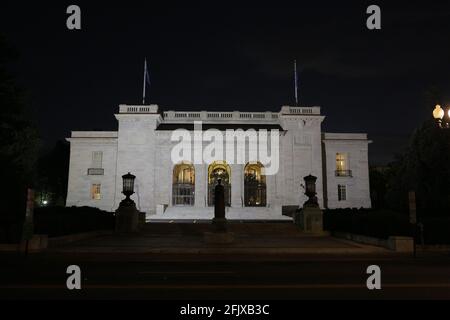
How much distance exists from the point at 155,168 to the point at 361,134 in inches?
1093

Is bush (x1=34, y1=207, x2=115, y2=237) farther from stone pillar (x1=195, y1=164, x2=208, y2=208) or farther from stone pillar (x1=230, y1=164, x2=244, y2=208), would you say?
stone pillar (x1=230, y1=164, x2=244, y2=208)

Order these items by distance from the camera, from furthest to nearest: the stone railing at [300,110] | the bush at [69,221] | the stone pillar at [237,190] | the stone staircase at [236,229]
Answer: the stone railing at [300,110] < the stone pillar at [237,190] < the stone staircase at [236,229] < the bush at [69,221]

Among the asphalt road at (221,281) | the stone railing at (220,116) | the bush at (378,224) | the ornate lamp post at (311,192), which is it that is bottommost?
the asphalt road at (221,281)

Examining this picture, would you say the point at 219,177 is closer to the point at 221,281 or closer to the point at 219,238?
the point at 219,238

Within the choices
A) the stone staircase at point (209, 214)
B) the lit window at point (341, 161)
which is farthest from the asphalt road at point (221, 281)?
the lit window at point (341, 161)

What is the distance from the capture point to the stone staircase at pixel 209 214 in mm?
42250

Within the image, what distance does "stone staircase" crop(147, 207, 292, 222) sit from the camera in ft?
139

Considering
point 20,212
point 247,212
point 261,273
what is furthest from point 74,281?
point 247,212

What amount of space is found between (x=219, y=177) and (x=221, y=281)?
39.5 metres

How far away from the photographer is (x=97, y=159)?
169ft

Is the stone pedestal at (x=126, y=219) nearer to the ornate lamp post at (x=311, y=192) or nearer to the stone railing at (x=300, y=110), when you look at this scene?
the ornate lamp post at (x=311, y=192)

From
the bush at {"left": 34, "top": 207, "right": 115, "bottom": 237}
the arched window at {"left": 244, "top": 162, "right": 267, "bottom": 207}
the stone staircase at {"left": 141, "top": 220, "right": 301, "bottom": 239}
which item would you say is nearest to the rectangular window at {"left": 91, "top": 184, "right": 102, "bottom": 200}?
the arched window at {"left": 244, "top": 162, "right": 267, "bottom": 207}

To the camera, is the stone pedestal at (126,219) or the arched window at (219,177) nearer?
the stone pedestal at (126,219)

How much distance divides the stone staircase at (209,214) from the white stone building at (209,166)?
1912 millimetres
